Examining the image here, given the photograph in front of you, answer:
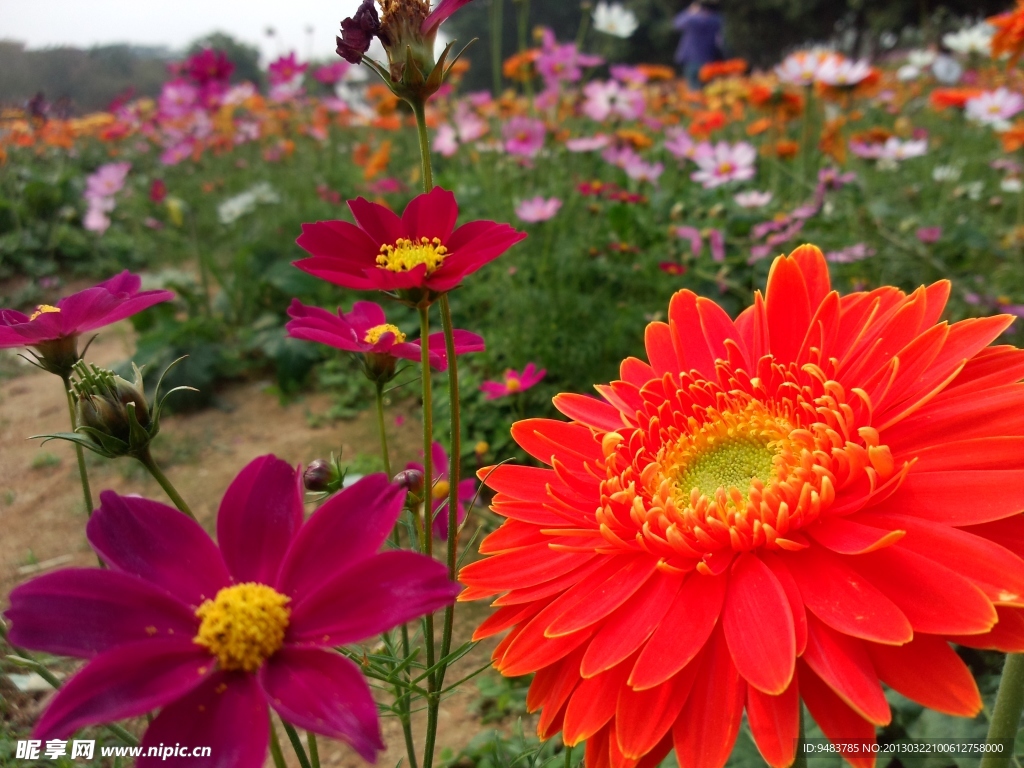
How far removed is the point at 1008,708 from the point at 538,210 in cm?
228

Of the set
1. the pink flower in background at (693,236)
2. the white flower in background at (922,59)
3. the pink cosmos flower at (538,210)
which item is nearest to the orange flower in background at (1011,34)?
the pink flower in background at (693,236)

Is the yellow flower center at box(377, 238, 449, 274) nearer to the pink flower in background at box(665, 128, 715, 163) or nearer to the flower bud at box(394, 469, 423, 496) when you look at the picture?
the flower bud at box(394, 469, 423, 496)

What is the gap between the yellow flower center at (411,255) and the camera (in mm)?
575

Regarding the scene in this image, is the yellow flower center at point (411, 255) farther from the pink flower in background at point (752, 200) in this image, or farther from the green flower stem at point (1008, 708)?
the pink flower in background at point (752, 200)

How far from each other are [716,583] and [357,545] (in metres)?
0.32

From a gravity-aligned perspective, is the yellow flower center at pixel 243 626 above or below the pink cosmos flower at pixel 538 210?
below

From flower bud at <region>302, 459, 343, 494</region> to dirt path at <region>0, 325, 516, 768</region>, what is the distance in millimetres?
925

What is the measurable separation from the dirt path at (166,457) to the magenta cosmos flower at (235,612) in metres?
1.17

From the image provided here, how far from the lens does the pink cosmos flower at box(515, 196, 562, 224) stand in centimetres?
255

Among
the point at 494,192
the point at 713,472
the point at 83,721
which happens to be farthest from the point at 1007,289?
the point at 83,721

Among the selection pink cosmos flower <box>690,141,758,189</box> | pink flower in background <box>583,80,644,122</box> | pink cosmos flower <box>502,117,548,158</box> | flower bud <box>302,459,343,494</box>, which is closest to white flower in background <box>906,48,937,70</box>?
pink flower in background <box>583,80,644,122</box>

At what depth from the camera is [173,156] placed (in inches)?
171

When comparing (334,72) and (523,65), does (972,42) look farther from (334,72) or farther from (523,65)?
(334,72)

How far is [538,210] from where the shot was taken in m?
2.64
